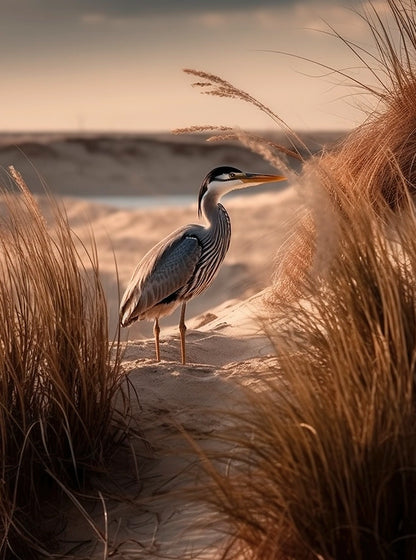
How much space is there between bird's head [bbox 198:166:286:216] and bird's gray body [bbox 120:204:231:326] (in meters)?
0.09

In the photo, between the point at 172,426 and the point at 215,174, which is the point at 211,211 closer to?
the point at 215,174

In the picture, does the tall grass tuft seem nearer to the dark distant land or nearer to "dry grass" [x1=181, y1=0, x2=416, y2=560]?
"dry grass" [x1=181, y1=0, x2=416, y2=560]

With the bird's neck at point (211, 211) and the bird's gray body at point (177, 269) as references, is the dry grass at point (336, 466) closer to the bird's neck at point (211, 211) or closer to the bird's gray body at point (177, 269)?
the bird's gray body at point (177, 269)

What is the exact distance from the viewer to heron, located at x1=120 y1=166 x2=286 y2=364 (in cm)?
470

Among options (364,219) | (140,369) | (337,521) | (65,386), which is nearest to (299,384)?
(337,521)

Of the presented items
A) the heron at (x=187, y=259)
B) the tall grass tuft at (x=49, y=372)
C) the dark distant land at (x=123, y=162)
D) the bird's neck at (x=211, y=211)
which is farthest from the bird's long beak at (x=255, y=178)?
the dark distant land at (x=123, y=162)

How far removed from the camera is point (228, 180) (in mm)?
4719

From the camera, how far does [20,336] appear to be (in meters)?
3.58

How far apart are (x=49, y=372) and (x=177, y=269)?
4.17ft

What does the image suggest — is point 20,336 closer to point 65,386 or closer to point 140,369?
point 65,386

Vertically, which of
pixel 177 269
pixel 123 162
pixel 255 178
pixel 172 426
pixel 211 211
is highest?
pixel 123 162

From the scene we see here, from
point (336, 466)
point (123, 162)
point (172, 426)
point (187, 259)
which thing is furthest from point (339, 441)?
point (123, 162)

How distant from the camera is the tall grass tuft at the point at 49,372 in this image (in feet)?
11.5

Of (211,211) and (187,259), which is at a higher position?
(211,211)
